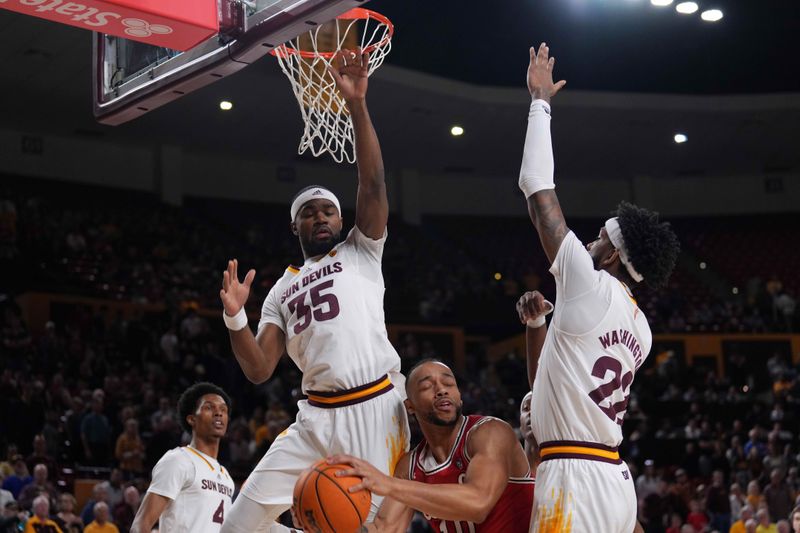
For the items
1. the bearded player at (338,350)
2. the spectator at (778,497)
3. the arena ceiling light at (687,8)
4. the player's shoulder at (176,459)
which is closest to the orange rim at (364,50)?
the bearded player at (338,350)

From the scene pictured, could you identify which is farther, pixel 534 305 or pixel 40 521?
pixel 40 521

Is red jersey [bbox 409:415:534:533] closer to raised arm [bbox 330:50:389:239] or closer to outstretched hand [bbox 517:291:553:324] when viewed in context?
outstretched hand [bbox 517:291:553:324]

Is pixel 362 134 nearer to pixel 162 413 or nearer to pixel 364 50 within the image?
pixel 364 50

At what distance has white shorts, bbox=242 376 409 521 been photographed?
5.30 metres

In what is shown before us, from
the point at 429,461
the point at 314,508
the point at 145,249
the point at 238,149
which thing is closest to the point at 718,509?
the point at 429,461

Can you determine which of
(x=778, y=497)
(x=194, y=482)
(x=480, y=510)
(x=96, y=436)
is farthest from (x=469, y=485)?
(x=96, y=436)

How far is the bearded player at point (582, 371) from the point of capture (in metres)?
4.50

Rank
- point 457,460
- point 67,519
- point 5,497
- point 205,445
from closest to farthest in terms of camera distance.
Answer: point 457,460
point 205,445
point 5,497
point 67,519

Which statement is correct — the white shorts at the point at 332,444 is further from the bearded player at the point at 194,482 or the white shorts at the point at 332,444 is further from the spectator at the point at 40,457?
the spectator at the point at 40,457

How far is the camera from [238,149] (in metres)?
26.5

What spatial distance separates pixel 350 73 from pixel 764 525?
9188mm

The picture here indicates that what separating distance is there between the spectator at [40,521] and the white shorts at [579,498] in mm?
7078

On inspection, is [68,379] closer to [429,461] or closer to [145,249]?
[145,249]

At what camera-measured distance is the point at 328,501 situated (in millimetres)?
4094
